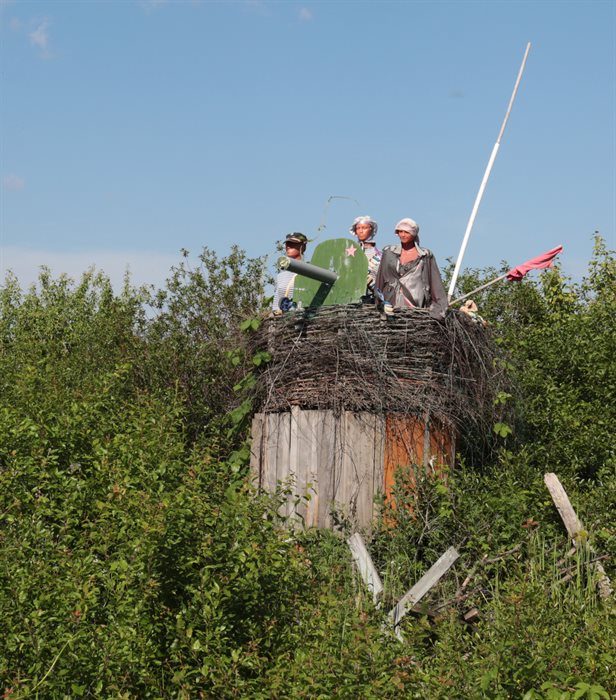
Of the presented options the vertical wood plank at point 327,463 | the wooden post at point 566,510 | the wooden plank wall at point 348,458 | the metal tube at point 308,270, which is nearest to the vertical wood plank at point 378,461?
the wooden plank wall at point 348,458

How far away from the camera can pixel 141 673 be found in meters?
5.86

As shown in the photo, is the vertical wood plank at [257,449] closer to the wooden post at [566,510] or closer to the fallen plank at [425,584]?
the fallen plank at [425,584]

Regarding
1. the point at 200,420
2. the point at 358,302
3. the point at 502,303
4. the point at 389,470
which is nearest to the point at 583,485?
the point at 389,470

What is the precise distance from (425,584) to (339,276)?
3.18 meters

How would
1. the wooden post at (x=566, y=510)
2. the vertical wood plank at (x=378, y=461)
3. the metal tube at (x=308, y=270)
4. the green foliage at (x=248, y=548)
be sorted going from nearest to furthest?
the green foliage at (x=248, y=548)
the wooden post at (x=566, y=510)
the metal tube at (x=308, y=270)
the vertical wood plank at (x=378, y=461)

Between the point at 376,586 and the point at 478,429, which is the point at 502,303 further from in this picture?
the point at 376,586

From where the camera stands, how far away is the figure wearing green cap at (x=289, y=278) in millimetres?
10594

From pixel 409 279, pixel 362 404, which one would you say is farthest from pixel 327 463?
pixel 409 279

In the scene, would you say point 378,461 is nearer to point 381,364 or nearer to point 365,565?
point 381,364

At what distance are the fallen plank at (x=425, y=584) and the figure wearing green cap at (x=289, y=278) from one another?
3249 mm

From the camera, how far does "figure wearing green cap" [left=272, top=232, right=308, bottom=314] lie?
1059cm

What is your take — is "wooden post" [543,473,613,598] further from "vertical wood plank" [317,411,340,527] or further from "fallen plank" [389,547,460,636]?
"vertical wood plank" [317,411,340,527]

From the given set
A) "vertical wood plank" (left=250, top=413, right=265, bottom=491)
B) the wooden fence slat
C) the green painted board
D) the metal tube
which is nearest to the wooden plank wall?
"vertical wood plank" (left=250, top=413, right=265, bottom=491)

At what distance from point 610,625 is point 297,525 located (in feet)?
11.3
